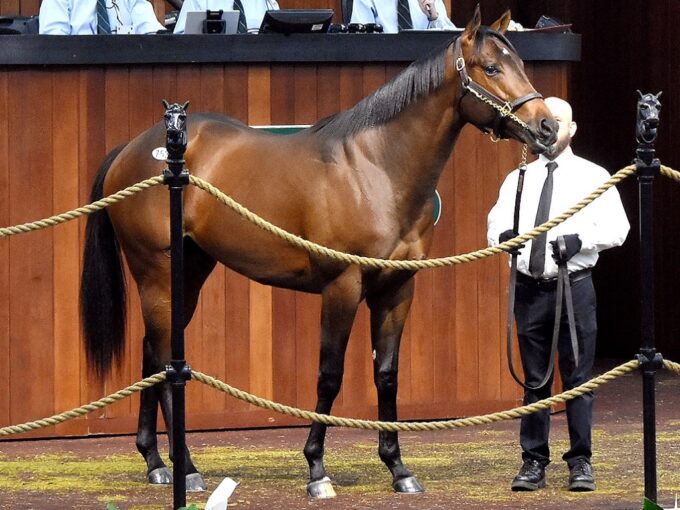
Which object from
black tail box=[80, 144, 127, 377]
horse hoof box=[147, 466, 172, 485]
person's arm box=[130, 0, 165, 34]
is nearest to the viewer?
horse hoof box=[147, 466, 172, 485]

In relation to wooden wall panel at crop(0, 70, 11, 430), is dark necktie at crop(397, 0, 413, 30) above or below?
above

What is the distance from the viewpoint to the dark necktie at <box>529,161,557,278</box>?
6.30m

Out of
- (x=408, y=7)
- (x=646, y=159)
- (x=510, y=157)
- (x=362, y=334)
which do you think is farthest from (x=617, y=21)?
(x=646, y=159)

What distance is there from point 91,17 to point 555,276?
3492 millimetres

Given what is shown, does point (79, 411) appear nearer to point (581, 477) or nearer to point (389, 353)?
point (389, 353)

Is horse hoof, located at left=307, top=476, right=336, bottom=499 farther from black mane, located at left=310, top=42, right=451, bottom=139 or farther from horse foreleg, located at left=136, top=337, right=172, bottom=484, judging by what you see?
black mane, located at left=310, top=42, right=451, bottom=139

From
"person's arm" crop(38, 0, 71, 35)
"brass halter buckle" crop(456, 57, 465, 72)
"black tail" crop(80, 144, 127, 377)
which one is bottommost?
"black tail" crop(80, 144, 127, 377)

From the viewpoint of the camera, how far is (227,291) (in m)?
8.16

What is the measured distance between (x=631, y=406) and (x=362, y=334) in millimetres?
1693

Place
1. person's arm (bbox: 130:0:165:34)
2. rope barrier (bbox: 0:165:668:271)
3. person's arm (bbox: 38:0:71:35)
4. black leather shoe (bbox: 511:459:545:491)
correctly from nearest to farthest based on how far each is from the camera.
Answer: rope barrier (bbox: 0:165:668:271) → black leather shoe (bbox: 511:459:545:491) → person's arm (bbox: 38:0:71:35) → person's arm (bbox: 130:0:165:34)

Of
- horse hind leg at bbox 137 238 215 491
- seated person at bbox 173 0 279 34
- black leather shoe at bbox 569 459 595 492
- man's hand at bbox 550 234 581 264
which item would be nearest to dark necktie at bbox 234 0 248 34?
seated person at bbox 173 0 279 34

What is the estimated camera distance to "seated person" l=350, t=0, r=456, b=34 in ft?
30.6

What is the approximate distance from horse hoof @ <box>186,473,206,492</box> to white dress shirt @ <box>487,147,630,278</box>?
162 centimetres

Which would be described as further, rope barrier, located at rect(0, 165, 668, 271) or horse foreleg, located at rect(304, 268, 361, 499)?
horse foreleg, located at rect(304, 268, 361, 499)
